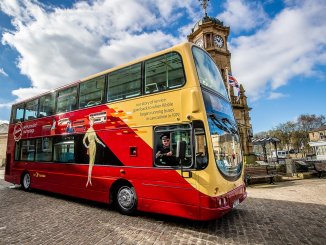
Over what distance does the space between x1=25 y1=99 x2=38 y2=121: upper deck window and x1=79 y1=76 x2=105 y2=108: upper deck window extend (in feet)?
11.9

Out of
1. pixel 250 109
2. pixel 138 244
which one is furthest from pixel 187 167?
pixel 250 109

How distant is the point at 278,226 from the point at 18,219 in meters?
6.92

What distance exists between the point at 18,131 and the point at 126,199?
8.38 metres

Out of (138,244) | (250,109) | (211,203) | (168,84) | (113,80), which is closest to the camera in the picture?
(138,244)

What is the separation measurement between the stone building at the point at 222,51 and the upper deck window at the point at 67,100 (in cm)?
2479

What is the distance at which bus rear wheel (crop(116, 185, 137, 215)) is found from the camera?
647 cm

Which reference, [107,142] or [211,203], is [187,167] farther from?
[107,142]

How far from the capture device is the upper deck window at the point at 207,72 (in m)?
6.07

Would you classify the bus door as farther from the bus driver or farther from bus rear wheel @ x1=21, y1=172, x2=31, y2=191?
bus rear wheel @ x1=21, y1=172, x2=31, y2=191

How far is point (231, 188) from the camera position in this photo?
556 cm

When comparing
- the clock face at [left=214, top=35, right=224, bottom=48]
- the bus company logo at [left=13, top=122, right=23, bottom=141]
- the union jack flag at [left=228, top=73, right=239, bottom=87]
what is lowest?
the bus company logo at [left=13, top=122, right=23, bottom=141]

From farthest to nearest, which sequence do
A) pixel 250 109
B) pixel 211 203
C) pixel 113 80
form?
pixel 250 109
pixel 113 80
pixel 211 203

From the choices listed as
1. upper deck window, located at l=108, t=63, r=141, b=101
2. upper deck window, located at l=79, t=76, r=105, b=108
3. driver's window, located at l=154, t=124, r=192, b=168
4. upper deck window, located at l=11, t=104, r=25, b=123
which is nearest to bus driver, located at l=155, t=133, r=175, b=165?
driver's window, located at l=154, t=124, r=192, b=168

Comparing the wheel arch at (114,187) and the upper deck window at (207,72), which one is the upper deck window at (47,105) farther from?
the upper deck window at (207,72)
